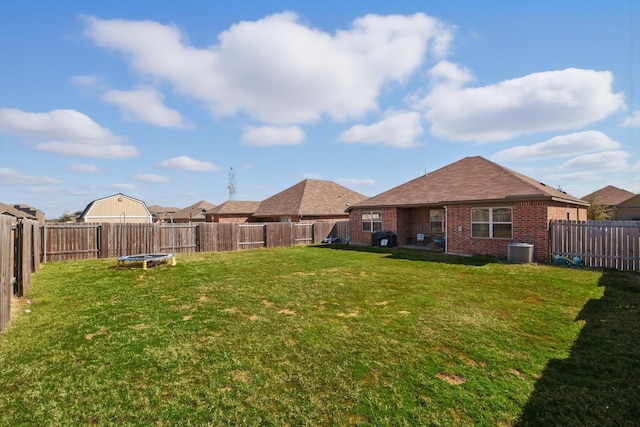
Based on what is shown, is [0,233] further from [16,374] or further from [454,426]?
[454,426]

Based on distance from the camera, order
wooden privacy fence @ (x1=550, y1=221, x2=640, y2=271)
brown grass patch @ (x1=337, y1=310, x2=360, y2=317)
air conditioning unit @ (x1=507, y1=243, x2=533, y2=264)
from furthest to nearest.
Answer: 1. air conditioning unit @ (x1=507, y1=243, x2=533, y2=264)
2. wooden privacy fence @ (x1=550, y1=221, x2=640, y2=271)
3. brown grass patch @ (x1=337, y1=310, x2=360, y2=317)

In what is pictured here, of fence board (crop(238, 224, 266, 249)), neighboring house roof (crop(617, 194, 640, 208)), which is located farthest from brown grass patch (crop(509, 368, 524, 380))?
neighboring house roof (crop(617, 194, 640, 208))

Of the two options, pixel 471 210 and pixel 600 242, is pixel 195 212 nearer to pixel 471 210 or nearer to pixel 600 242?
pixel 471 210

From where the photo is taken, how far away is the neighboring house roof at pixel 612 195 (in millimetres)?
44931

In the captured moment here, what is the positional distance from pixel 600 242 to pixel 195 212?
181ft

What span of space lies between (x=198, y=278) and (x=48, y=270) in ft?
21.2

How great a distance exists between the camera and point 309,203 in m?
30.5

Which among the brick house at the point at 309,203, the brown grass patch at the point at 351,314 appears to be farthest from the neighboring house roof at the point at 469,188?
the brown grass patch at the point at 351,314

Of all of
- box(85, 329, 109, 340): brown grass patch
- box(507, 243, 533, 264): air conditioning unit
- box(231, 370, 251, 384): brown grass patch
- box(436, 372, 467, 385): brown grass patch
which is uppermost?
box(507, 243, 533, 264): air conditioning unit

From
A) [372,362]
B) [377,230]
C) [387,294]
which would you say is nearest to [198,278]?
[387,294]

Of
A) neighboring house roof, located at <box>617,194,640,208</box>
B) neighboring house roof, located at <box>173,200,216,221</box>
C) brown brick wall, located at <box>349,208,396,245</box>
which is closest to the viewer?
brown brick wall, located at <box>349,208,396,245</box>

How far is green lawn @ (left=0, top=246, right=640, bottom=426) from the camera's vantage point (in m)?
3.25

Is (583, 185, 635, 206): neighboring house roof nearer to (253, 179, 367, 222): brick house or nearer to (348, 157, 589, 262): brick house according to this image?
(348, 157, 589, 262): brick house

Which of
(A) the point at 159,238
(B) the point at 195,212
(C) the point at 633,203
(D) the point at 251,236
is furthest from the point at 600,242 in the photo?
(B) the point at 195,212
